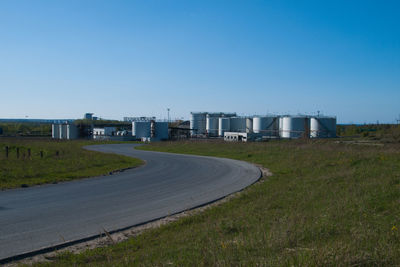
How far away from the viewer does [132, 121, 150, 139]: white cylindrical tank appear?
3241 inches

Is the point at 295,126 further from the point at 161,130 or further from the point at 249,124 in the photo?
the point at 161,130

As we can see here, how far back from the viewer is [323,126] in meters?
72.4

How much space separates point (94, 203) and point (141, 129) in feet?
230

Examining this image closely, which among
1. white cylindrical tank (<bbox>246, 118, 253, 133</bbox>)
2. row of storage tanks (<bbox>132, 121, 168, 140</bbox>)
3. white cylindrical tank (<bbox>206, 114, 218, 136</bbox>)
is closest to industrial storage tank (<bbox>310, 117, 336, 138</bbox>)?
white cylindrical tank (<bbox>246, 118, 253, 133</bbox>)

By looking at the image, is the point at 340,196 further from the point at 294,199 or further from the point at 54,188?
the point at 54,188

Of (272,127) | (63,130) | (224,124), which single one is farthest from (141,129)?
(272,127)

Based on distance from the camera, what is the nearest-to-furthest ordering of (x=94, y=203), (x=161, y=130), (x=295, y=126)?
(x=94, y=203) → (x=295, y=126) → (x=161, y=130)

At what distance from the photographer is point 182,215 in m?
12.3

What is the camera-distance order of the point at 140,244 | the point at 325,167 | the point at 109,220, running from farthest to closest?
the point at 325,167 → the point at 109,220 → the point at 140,244

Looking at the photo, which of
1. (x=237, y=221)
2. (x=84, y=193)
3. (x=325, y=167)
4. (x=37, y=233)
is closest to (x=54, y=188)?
(x=84, y=193)

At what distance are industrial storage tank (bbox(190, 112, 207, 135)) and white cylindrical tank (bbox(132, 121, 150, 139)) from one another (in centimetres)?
1643

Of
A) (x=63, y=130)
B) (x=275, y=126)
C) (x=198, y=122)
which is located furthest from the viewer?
(x=198, y=122)

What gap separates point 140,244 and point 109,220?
3.02 m

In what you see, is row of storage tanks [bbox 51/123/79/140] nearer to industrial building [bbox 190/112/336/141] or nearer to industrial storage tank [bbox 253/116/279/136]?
industrial building [bbox 190/112/336/141]
